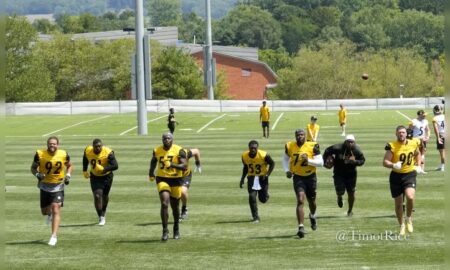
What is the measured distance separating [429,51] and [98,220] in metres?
140

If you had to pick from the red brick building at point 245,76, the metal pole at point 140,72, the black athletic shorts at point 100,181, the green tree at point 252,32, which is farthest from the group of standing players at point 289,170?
the green tree at point 252,32

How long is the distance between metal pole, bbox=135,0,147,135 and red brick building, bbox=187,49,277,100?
2448 inches

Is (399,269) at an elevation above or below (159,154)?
below

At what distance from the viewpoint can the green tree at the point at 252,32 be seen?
184000mm

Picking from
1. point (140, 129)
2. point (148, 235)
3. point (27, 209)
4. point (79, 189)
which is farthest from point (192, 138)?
point (148, 235)

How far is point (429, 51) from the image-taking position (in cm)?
15725

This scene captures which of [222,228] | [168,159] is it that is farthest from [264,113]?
[168,159]

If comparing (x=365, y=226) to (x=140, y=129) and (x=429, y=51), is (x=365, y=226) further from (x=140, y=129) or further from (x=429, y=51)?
(x=429, y=51)

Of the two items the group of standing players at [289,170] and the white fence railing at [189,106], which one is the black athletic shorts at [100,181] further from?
the white fence railing at [189,106]

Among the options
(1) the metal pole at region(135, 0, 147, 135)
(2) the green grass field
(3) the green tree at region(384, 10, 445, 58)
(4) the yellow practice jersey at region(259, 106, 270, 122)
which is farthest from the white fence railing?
(3) the green tree at region(384, 10, 445, 58)

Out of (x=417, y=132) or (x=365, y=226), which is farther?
(x=417, y=132)

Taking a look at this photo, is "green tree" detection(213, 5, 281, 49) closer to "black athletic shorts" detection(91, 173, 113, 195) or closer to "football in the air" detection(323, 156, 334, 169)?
"black athletic shorts" detection(91, 173, 113, 195)

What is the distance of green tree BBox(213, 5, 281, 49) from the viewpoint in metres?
184

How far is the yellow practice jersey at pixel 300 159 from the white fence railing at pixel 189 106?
175 ft
